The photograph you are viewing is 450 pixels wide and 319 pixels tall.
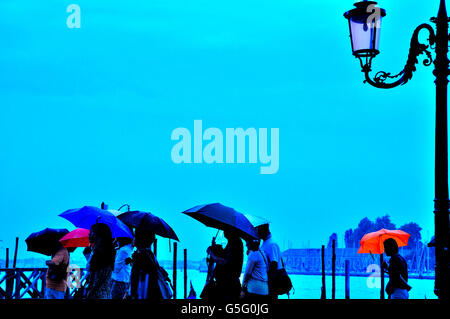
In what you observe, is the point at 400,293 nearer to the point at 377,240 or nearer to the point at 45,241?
the point at 45,241

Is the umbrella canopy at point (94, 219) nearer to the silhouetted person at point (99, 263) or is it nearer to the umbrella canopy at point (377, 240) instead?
the silhouetted person at point (99, 263)

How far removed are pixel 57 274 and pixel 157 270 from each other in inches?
62.5

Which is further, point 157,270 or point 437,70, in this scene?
point 157,270

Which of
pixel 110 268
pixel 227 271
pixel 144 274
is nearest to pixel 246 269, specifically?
pixel 227 271

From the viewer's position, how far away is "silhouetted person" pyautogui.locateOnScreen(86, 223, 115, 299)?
29.2 ft

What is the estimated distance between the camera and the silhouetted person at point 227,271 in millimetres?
8039

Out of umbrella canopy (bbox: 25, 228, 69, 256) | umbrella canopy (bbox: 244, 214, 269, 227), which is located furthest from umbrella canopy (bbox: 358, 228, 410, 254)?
umbrella canopy (bbox: 244, 214, 269, 227)

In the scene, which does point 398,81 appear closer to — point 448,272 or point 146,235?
point 448,272

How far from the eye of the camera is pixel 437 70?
784 centimetres

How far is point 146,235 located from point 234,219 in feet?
3.53

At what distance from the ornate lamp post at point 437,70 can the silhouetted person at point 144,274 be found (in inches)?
121

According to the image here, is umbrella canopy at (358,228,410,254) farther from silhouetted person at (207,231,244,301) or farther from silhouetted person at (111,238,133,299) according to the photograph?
silhouetted person at (207,231,244,301)
